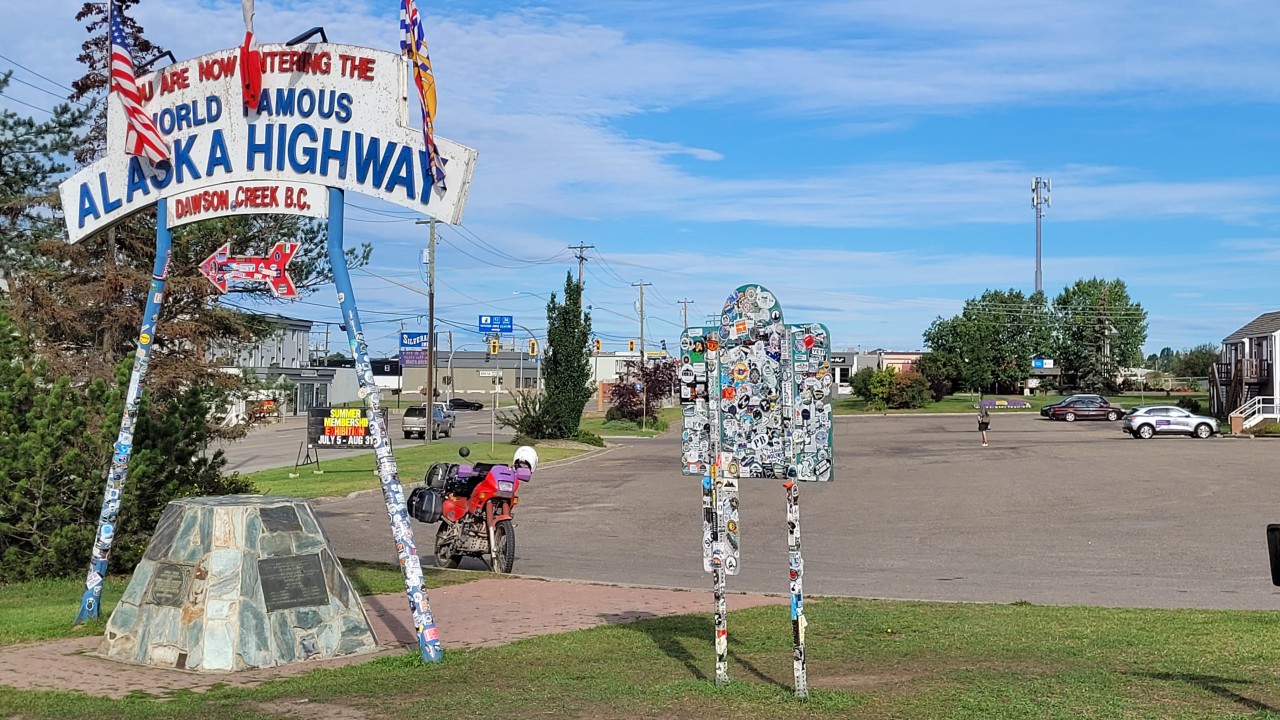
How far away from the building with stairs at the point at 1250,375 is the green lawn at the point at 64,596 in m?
50.7

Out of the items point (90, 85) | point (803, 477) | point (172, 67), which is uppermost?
point (90, 85)

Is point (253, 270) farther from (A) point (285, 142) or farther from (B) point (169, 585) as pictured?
(B) point (169, 585)

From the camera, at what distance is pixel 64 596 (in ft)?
38.8

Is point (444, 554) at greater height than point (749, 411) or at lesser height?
lesser

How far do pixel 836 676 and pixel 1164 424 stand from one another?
47.0 m

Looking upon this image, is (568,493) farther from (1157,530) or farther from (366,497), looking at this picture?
(1157,530)

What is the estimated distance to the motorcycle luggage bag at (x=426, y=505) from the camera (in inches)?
551

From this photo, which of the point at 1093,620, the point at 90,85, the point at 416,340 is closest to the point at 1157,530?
the point at 1093,620

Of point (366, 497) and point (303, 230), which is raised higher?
point (303, 230)

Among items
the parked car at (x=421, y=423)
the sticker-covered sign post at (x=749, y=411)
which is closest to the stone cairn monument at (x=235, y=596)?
the sticker-covered sign post at (x=749, y=411)

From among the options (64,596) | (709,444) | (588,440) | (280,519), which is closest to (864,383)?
(588,440)

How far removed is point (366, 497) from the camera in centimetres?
2552

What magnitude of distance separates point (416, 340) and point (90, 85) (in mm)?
59076

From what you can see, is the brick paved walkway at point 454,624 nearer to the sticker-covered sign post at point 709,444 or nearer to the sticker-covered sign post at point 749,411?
the sticker-covered sign post at point 709,444
